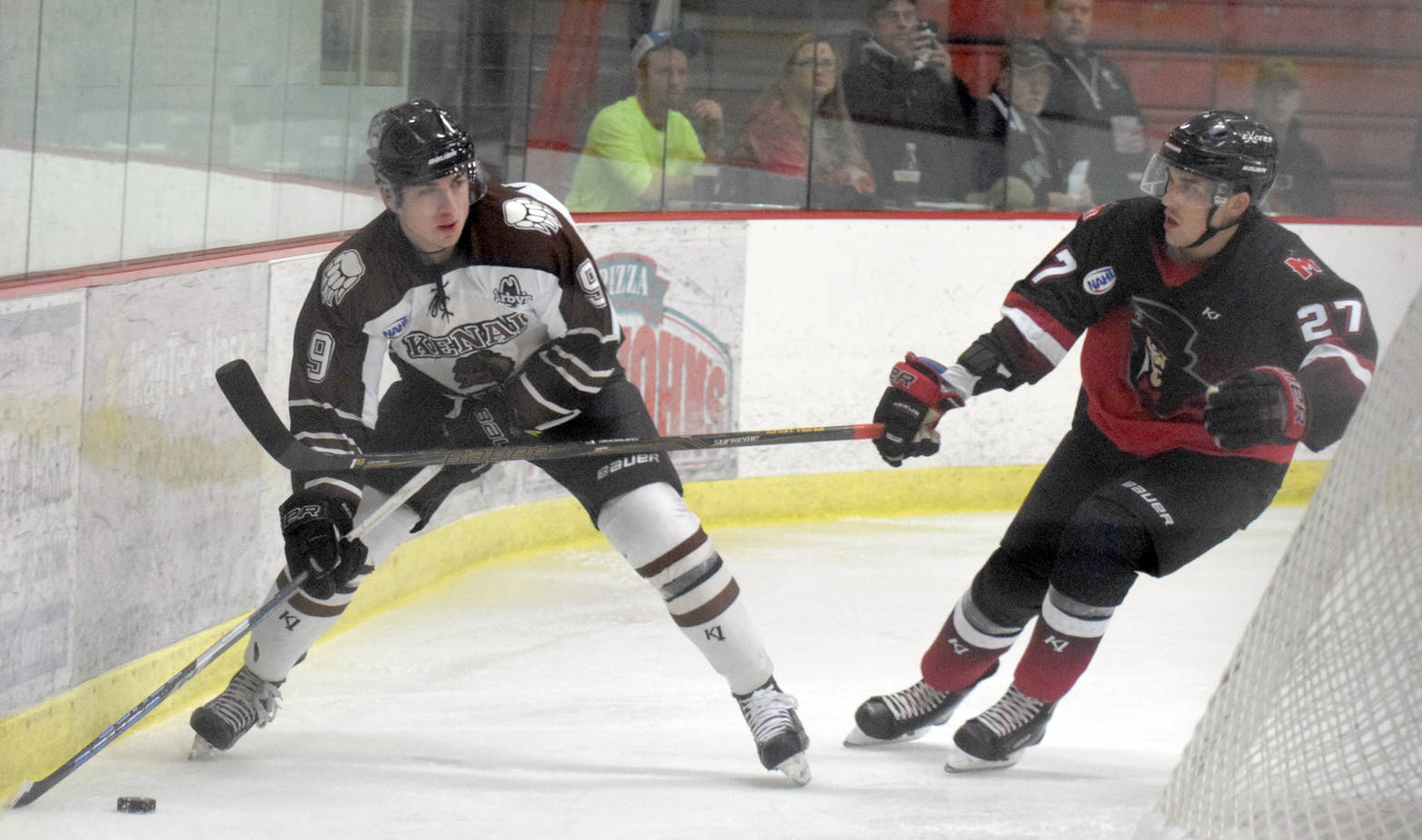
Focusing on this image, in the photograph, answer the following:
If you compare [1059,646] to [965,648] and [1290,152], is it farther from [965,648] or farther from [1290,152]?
[1290,152]

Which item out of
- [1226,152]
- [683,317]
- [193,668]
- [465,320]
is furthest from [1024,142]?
[193,668]

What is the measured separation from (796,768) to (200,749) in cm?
95

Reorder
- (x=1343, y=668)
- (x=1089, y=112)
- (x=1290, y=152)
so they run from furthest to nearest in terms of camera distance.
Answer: (x=1290, y=152)
(x=1089, y=112)
(x=1343, y=668)

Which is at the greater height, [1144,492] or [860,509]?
[1144,492]

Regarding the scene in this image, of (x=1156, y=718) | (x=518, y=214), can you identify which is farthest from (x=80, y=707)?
(x=1156, y=718)

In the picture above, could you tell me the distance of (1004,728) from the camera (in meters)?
2.64

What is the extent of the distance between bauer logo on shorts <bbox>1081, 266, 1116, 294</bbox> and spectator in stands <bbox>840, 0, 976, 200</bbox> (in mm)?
2302

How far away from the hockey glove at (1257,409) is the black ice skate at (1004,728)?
604 millimetres

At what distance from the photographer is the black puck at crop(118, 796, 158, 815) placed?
93.1 inches

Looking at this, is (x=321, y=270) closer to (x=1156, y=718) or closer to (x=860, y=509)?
(x=1156, y=718)

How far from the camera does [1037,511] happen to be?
8.68ft

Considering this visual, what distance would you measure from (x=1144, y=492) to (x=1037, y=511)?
0.22m

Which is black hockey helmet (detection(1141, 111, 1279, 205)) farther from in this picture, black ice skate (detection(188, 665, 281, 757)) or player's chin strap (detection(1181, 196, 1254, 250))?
black ice skate (detection(188, 665, 281, 757))

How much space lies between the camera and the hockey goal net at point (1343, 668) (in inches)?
64.7
